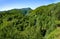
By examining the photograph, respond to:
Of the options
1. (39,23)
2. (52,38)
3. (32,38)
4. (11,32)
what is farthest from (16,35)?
(39,23)

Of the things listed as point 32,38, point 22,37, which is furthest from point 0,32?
point 32,38

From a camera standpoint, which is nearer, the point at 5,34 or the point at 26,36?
the point at 5,34

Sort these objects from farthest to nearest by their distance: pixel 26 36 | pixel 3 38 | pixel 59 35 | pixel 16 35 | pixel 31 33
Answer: pixel 59 35, pixel 31 33, pixel 26 36, pixel 16 35, pixel 3 38

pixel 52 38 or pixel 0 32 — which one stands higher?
pixel 0 32

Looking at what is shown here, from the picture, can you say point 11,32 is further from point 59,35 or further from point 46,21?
point 46,21

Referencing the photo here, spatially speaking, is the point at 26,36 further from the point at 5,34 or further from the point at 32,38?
the point at 5,34

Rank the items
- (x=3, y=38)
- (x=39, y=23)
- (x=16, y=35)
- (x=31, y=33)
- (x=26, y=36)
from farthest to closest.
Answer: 1. (x=39, y=23)
2. (x=31, y=33)
3. (x=26, y=36)
4. (x=16, y=35)
5. (x=3, y=38)

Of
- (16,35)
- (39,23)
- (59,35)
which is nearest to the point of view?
(16,35)

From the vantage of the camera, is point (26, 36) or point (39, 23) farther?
point (39, 23)

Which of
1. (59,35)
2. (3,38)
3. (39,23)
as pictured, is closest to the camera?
(3,38)
